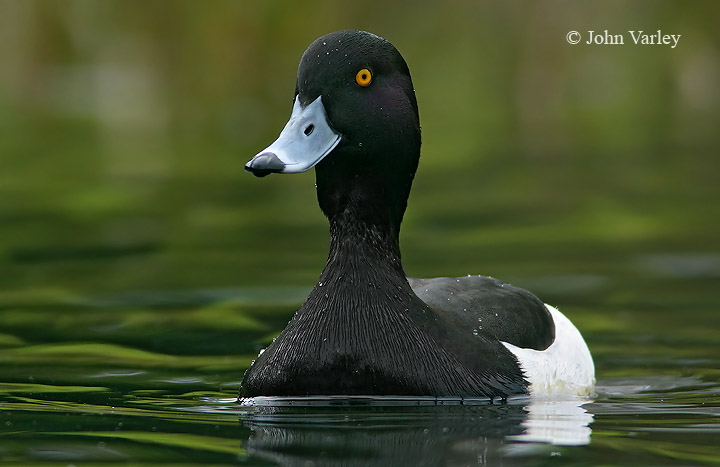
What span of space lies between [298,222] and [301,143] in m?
7.60

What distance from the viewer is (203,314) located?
32.6 ft

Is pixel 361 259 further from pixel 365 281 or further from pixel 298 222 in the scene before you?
pixel 298 222

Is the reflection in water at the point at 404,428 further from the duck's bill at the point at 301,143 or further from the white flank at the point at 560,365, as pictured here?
the duck's bill at the point at 301,143

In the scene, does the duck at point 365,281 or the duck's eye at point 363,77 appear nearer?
the duck at point 365,281

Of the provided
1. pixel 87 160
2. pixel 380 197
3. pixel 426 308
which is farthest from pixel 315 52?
pixel 87 160

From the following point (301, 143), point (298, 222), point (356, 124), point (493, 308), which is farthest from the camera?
point (298, 222)

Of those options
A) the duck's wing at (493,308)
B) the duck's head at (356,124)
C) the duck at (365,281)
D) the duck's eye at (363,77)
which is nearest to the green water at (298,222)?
the duck at (365,281)

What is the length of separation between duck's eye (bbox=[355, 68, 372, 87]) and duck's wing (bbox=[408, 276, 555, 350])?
1259 mm

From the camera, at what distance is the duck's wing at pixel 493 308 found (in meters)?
7.40

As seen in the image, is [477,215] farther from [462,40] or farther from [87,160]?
[462,40]

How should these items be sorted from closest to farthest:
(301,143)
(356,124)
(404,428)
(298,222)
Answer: (404,428), (301,143), (356,124), (298,222)

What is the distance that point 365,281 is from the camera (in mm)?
6945

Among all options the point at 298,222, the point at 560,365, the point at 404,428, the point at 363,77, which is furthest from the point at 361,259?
the point at 298,222

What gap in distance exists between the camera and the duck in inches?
260
